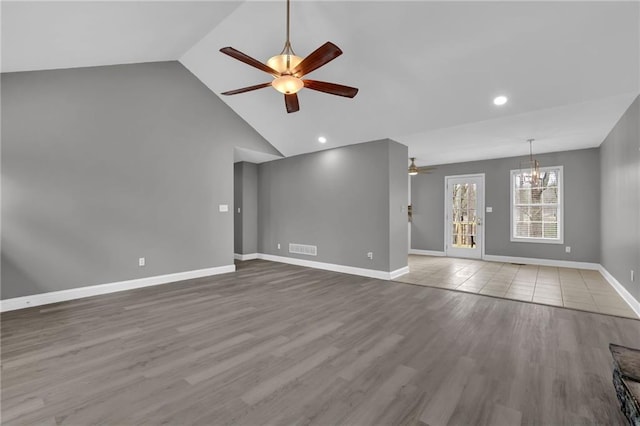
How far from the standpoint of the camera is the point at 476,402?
1835mm

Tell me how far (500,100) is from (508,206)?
4216 millimetres

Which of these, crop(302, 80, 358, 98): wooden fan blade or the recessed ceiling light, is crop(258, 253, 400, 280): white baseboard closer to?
the recessed ceiling light

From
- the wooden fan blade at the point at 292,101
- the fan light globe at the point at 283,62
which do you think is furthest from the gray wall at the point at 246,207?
the fan light globe at the point at 283,62

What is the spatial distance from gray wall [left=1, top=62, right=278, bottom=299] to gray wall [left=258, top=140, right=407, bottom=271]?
4.94 feet

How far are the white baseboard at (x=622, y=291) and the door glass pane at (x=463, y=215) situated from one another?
2.61 m

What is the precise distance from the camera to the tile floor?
386cm

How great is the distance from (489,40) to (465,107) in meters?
1.05

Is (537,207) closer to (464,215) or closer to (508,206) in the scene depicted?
(508,206)

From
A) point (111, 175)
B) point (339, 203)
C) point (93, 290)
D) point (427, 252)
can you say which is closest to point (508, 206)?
point (427, 252)

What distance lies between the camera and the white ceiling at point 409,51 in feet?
9.26

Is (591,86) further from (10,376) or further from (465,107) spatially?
(10,376)

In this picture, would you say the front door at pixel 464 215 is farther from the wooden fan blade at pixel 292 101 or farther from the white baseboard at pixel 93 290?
the white baseboard at pixel 93 290

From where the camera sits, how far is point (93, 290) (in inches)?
166

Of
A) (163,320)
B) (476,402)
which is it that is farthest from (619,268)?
(163,320)
